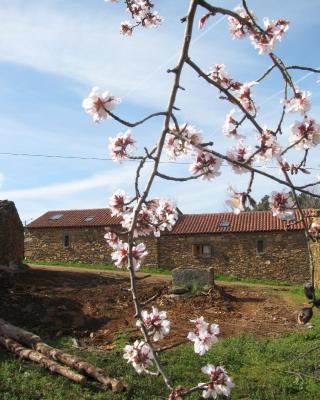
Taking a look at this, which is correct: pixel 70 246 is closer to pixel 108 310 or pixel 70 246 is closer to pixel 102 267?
pixel 102 267

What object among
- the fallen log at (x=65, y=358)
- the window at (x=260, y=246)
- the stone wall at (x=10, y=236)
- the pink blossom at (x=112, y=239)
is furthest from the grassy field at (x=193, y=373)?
the window at (x=260, y=246)

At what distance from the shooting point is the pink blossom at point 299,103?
218cm

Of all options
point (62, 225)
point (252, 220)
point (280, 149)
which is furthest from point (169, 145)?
point (62, 225)

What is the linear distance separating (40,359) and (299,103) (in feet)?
17.8

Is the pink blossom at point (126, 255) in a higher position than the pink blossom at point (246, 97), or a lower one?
lower

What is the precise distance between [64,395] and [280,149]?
4632mm

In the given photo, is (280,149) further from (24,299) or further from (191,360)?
(24,299)

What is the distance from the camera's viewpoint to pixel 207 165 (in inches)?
83.3

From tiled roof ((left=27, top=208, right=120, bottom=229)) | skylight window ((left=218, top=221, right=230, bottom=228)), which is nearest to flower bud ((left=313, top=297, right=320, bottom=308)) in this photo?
skylight window ((left=218, top=221, right=230, bottom=228))

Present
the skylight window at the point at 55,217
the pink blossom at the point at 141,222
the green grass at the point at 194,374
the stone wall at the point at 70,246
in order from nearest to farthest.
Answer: the pink blossom at the point at 141,222, the green grass at the point at 194,374, the stone wall at the point at 70,246, the skylight window at the point at 55,217

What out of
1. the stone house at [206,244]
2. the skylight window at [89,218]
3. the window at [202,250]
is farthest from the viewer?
the skylight window at [89,218]

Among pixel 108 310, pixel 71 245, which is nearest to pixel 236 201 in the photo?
pixel 108 310

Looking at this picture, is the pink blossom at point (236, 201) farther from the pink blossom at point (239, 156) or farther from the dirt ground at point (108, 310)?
the dirt ground at point (108, 310)

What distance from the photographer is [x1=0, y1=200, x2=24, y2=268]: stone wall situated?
15742 mm
